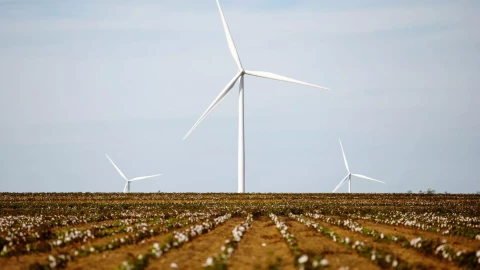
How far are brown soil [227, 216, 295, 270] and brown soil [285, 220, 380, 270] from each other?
926 millimetres

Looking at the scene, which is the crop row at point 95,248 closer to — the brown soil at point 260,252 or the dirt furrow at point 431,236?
the brown soil at point 260,252

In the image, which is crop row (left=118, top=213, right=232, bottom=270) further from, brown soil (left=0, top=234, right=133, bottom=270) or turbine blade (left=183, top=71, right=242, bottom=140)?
turbine blade (left=183, top=71, right=242, bottom=140)

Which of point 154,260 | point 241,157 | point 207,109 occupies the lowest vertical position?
point 154,260

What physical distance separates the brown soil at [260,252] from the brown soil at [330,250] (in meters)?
0.93

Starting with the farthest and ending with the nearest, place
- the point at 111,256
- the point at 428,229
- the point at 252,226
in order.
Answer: the point at 252,226, the point at 428,229, the point at 111,256

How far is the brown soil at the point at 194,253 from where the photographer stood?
61.3ft

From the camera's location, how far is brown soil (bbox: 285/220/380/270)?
18.8 meters

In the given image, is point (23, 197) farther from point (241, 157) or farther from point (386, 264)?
point (386, 264)

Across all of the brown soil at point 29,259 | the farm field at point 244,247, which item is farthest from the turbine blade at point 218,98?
the brown soil at point 29,259

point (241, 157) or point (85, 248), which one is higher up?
point (241, 157)

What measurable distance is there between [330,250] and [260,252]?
2.51 m

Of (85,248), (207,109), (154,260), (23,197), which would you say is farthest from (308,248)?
(23,197)

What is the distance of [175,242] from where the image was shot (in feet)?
73.9

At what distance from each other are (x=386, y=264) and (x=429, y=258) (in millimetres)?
3395
